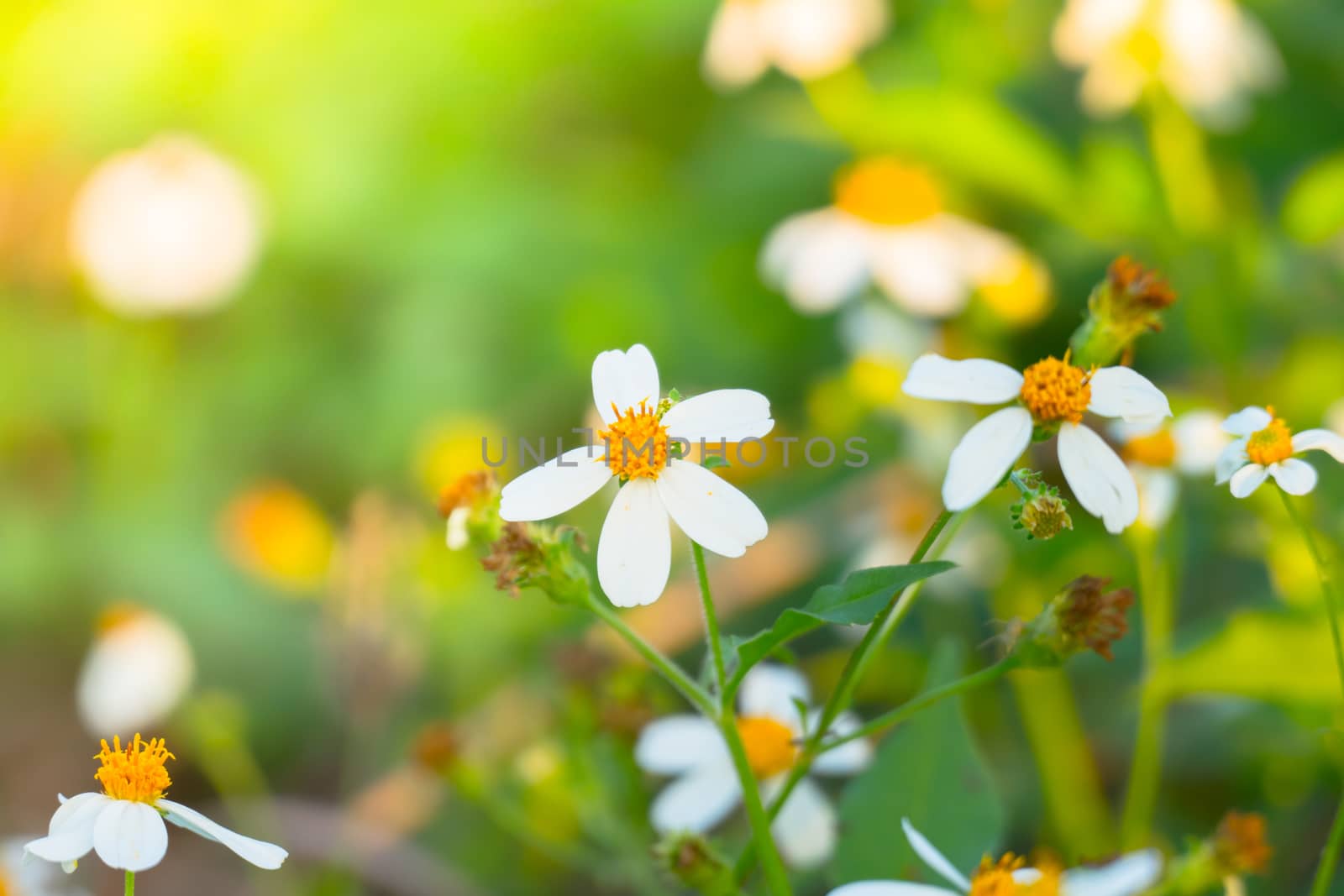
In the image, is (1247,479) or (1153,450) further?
(1153,450)

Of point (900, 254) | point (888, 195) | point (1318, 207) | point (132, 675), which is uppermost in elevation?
point (888, 195)

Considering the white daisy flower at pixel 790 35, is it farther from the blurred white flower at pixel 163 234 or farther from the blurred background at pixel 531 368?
the blurred white flower at pixel 163 234

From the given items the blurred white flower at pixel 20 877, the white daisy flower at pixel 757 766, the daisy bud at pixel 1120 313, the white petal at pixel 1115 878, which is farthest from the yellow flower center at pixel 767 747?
the blurred white flower at pixel 20 877

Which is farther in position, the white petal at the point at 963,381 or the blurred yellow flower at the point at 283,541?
the blurred yellow flower at the point at 283,541

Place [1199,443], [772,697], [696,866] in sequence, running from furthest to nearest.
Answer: [772,697], [1199,443], [696,866]

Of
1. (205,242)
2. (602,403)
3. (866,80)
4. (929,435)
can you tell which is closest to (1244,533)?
(929,435)

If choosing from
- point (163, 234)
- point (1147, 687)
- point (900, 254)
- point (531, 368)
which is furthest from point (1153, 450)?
point (163, 234)

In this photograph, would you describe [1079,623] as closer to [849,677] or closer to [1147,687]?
[849,677]
